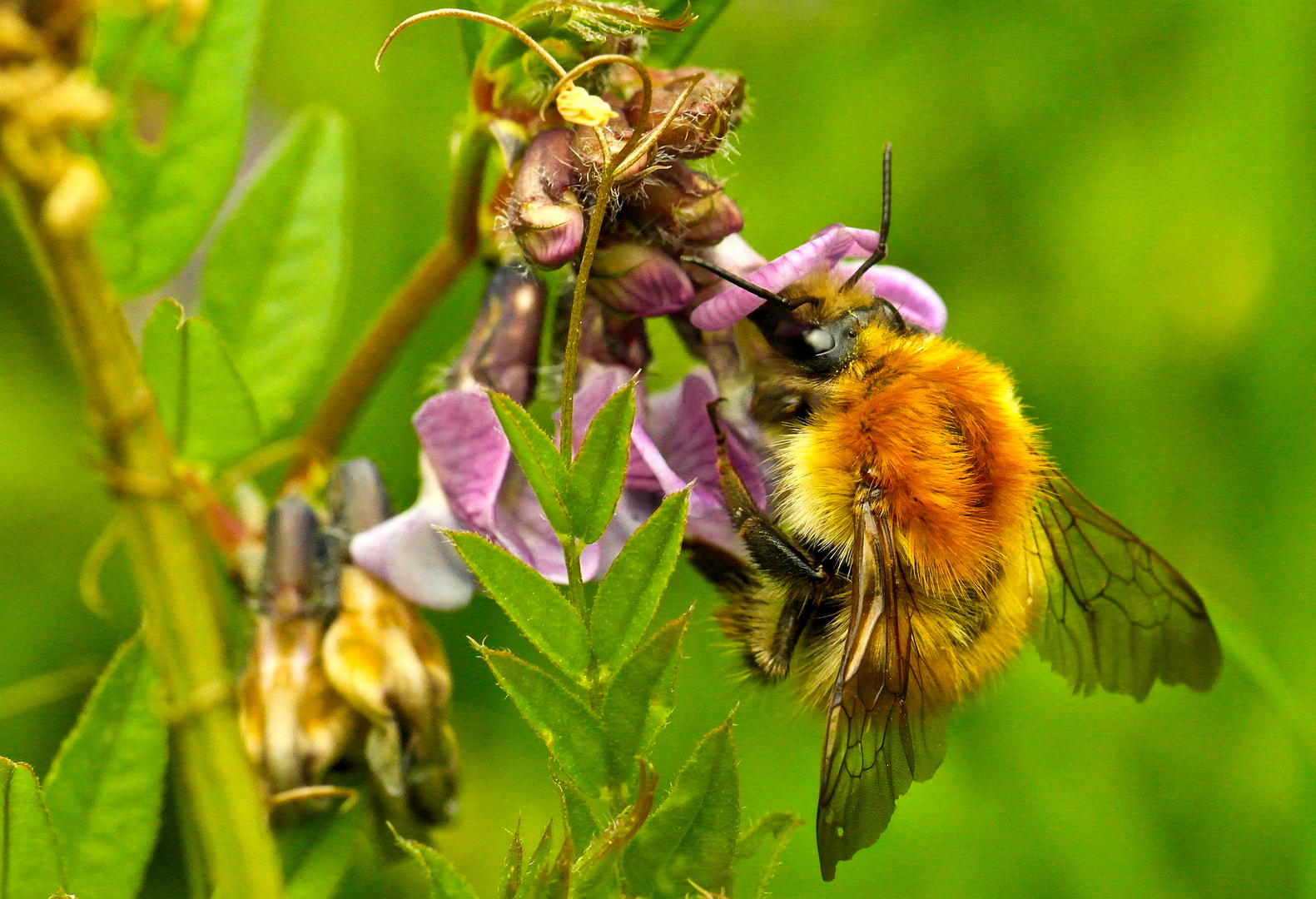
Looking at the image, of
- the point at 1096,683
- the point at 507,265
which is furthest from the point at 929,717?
the point at 507,265

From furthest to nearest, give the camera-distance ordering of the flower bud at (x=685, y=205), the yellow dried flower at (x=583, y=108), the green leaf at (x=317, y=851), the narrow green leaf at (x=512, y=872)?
1. the green leaf at (x=317, y=851)
2. the flower bud at (x=685, y=205)
3. the yellow dried flower at (x=583, y=108)
4. the narrow green leaf at (x=512, y=872)

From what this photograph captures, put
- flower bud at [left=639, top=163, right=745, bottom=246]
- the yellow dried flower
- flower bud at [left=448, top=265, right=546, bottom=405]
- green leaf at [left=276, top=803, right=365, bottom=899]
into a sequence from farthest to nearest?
flower bud at [left=448, top=265, right=546, bottom=405]
green leaf at [left=276, top=803, right=365, bottom=899]
flower bud at [left=639, top=163, right=745, bottom=246]
the yellow dried flower

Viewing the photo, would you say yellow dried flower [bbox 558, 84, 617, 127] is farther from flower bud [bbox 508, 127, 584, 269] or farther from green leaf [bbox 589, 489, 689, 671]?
green leaf [bbox 589, 489, 689, 671]

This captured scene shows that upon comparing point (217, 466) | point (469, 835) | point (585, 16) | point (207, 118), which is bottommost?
point (469, 835)

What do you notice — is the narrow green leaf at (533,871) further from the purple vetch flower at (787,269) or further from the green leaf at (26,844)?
the purple vetch flower at (787,269)

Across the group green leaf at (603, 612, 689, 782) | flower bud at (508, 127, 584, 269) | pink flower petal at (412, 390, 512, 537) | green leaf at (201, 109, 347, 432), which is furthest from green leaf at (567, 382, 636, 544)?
green leaf at (201, 109, 347, 432)

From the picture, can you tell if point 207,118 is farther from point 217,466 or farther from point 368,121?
point 368,121

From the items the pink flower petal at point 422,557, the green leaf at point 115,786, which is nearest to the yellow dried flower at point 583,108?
the pink flower petal at point 422,557
